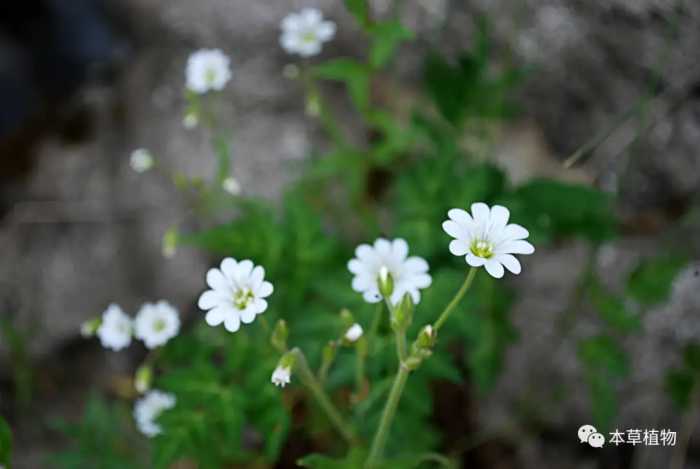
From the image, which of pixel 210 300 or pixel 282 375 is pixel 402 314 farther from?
pixel 210 300

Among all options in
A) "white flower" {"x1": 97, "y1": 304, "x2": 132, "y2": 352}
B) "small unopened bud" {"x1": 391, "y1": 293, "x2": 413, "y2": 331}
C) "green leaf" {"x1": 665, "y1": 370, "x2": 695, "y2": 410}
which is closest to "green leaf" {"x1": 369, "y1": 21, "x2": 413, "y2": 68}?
"small unopened bud" {"x1": 391, "y1": 293, "x2": 413, "y2": 331}

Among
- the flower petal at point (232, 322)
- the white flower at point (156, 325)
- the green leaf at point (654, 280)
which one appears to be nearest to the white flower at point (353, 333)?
the flower petal at point (232, 322)

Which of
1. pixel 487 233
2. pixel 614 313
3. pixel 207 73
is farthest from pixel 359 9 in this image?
pixel 614 313

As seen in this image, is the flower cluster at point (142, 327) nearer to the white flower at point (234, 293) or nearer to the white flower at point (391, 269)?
the white flower at point (234, 293)

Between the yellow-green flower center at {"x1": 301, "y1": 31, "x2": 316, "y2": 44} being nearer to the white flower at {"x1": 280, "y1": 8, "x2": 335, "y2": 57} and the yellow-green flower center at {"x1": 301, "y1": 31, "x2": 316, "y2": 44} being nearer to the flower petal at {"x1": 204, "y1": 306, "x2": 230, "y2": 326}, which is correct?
the white flower at {"x1": 280, "y1": 8, "x2": 335, "y2": 57}

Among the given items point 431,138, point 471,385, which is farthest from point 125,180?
point 471,385
